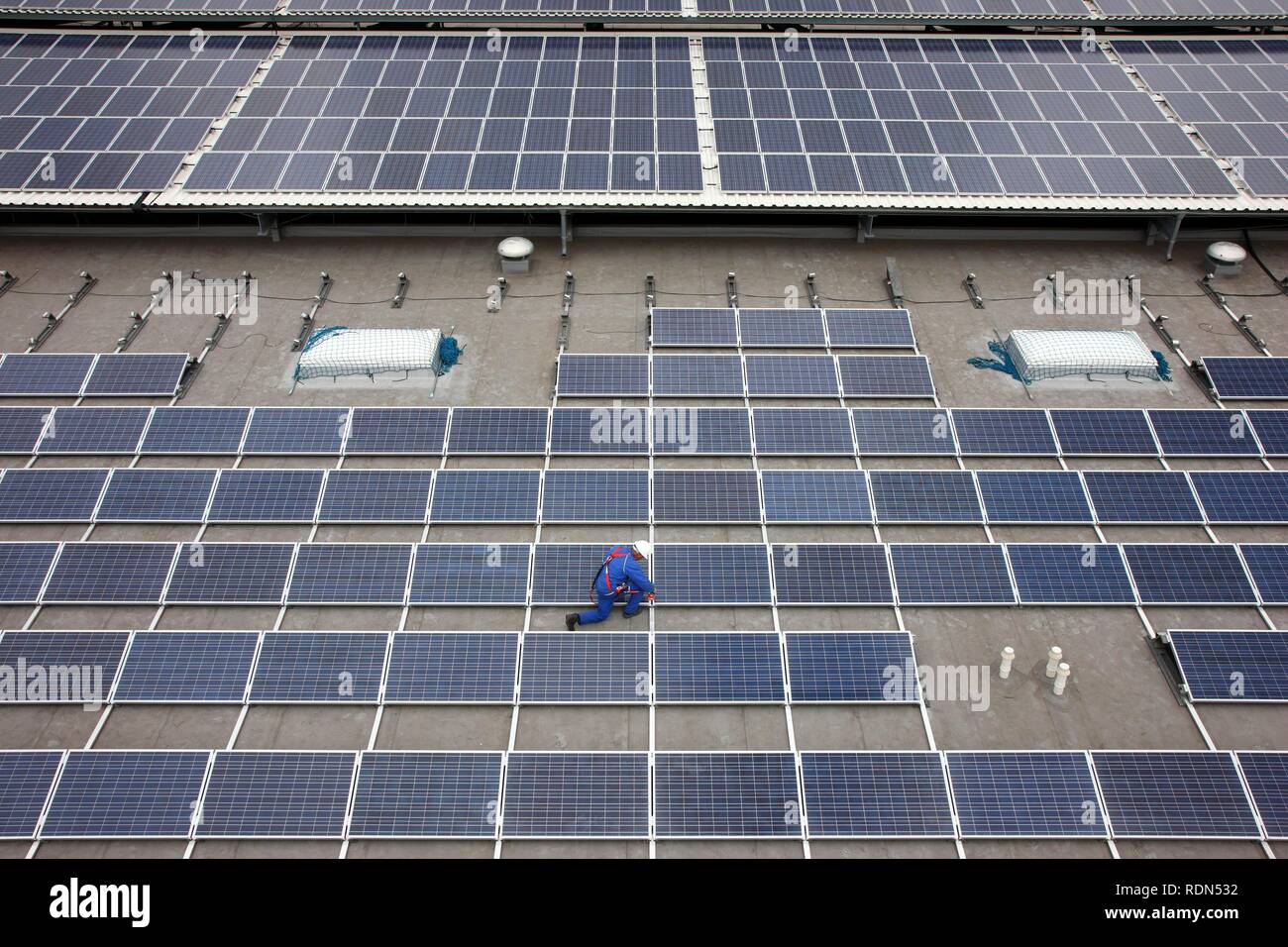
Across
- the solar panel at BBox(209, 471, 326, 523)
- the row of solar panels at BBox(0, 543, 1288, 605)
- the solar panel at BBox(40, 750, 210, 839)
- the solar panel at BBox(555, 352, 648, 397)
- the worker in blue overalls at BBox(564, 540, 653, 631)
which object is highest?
the solar panel at BBox(555, 352, 648, 397)

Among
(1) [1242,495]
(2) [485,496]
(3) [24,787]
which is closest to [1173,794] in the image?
(1) [1242,495]

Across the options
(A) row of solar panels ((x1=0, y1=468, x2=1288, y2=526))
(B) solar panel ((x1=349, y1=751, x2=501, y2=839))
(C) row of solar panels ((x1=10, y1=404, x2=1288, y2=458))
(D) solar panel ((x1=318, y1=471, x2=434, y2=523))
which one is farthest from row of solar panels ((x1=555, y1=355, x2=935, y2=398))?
(B) solar panel ((x1=349, y1=751, x2=501, y2=839))

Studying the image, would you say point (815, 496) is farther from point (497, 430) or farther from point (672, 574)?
point (497, 430)

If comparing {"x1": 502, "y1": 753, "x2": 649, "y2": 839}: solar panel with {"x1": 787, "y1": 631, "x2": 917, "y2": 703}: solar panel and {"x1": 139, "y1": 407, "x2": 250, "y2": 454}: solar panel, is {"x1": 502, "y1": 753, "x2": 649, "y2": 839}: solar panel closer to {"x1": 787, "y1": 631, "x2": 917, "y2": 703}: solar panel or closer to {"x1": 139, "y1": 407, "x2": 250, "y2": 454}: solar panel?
{"x1": 787, "y1": 631, "x2": 917, "y2": 703}: solar panel
